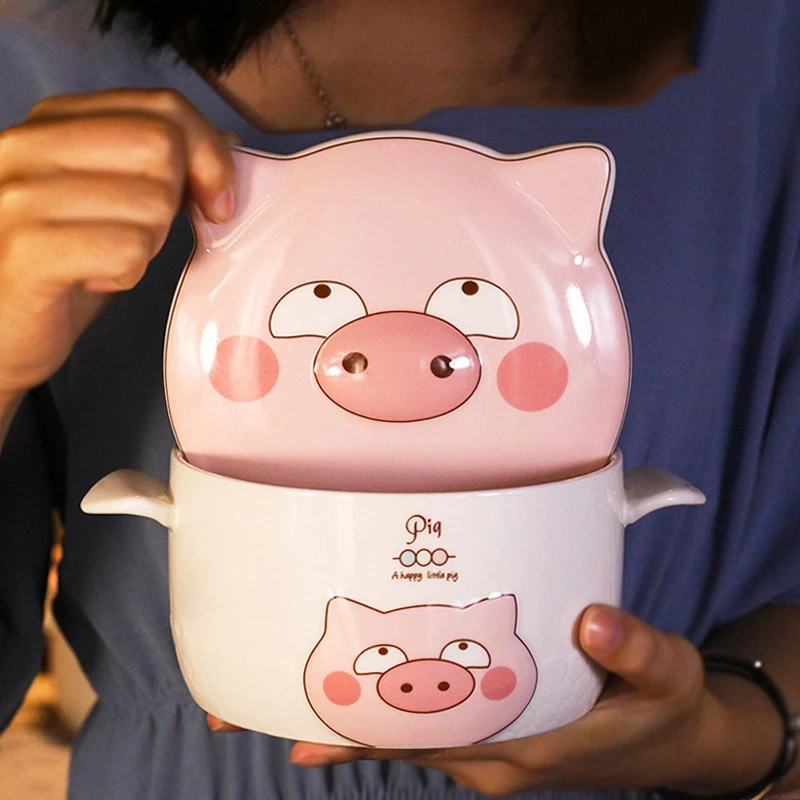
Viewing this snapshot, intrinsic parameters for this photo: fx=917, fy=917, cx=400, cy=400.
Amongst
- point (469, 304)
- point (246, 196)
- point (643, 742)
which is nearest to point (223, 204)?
point (246, 196)

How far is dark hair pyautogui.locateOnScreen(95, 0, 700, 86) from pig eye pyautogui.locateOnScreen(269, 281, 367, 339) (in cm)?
31

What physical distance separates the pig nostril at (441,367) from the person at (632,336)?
278mm

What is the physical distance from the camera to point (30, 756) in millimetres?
919

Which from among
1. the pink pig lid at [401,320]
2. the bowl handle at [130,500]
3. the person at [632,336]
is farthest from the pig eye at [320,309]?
the person at [632,336]

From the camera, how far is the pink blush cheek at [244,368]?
16.7 inches

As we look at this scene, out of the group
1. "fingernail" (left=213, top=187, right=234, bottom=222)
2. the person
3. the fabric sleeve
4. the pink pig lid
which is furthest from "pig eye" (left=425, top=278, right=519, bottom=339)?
the fabric sleeve

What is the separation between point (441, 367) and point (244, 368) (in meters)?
0.09

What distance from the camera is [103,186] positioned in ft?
→ 1.36

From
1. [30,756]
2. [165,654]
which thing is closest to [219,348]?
[165,654]

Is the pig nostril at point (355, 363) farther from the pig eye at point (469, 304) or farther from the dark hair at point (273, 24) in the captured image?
the dark hair at point (273, 24)

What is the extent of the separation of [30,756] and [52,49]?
0.67 m

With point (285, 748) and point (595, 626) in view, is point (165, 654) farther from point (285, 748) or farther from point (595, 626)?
point (595, 626)

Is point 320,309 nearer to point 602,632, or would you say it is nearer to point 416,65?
point 602,632

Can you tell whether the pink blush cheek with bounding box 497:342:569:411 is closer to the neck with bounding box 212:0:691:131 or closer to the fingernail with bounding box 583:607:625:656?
the fingernail with bounding box 583:607:625:656
